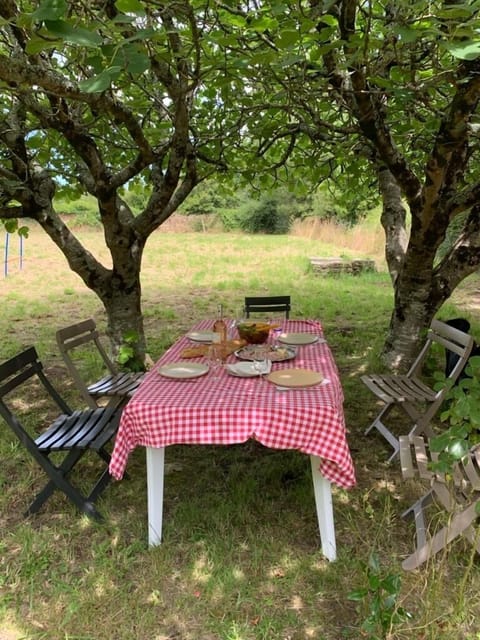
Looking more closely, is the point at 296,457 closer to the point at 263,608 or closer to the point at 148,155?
the point at 263,608

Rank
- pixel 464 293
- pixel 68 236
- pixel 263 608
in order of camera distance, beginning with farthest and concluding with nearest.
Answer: pixel 464 293, pixel 68 236, pixel 263 608

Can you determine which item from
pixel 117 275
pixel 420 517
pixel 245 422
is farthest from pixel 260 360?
pixel 117 275

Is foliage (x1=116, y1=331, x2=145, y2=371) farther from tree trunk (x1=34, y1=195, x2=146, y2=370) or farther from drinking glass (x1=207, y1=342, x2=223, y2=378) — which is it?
drinking glass (x1=207, y1=342, x2=223, y2=378)

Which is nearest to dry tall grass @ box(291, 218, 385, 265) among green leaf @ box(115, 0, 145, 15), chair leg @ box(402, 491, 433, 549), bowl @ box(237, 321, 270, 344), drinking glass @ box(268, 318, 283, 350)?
drinking glass @ box(268, 318, 283, 350)

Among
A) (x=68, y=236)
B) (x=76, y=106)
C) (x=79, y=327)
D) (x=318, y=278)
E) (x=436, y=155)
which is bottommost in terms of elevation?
(x=318, y=278)

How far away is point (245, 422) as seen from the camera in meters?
2.44

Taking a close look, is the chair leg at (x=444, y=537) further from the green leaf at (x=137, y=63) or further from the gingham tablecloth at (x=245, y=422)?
the green leaf at (x=137, y=63)

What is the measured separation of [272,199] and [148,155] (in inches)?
868

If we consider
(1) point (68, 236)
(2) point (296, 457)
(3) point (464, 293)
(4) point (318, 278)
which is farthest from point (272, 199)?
(2) point (296, 457)

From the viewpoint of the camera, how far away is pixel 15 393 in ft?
16.5

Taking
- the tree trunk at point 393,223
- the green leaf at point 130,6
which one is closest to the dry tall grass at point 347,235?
the tree trunk at point 393,223

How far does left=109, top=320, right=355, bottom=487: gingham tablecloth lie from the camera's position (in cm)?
241

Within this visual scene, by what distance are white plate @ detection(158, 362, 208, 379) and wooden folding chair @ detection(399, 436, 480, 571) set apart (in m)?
1.26

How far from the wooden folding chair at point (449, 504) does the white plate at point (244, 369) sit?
3.01ft
